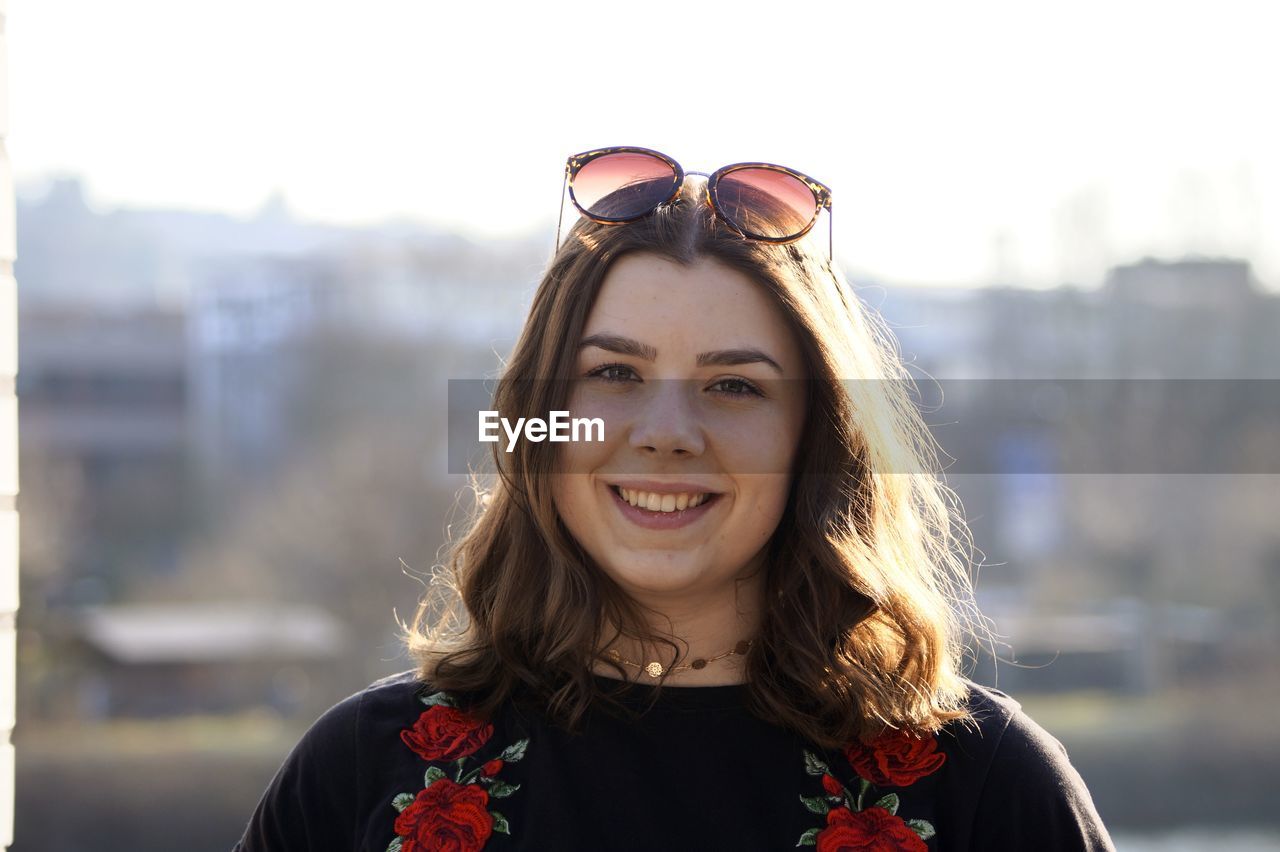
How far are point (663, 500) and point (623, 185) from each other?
1.48 ft

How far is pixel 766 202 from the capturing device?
182cm

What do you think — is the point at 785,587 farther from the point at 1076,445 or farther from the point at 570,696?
A: the point at 1076,445

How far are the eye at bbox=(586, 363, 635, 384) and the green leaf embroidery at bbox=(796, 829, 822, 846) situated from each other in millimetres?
588

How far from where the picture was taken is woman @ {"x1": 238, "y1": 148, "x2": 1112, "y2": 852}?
1.67 meters

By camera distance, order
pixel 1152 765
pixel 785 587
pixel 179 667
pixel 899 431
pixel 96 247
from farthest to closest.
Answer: pixel 96 247 < pixel 179 667 < pixel 1152 765 < pixel 899 431 < pixel 785 587

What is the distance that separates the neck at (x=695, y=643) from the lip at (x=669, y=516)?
0.14 meters

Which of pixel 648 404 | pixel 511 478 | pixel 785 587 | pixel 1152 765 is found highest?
pixel 648 404

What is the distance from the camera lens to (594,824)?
1.66 metres

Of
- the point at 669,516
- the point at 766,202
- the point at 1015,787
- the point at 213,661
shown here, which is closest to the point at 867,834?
the point at 1015,787

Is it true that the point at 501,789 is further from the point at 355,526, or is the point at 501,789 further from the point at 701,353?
the point at 355,526

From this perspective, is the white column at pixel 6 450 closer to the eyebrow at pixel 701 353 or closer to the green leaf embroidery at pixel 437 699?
the green leaf embroidery at pixel 437 699

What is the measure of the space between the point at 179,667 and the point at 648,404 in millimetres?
22071

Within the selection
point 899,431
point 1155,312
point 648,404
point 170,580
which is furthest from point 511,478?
point 1155,312

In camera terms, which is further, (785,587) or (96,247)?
(96,247)
